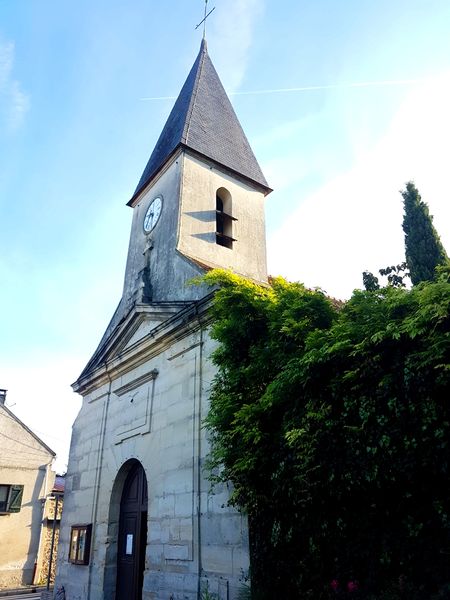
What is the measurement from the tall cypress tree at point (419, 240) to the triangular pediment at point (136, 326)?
596 cm

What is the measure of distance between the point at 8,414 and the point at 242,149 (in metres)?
16.0

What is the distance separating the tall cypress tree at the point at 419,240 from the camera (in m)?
11.1

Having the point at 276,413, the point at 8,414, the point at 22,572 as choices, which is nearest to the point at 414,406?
the point at 276,413

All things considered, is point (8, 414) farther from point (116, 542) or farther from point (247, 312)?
point (247, 312)

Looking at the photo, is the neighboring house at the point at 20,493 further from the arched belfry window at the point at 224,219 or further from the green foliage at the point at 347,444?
the green foliage at the point at 347,444

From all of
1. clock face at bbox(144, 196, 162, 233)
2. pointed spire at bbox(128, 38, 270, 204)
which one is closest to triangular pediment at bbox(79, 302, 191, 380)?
clock face at bbox(144, 196, 162, 233)

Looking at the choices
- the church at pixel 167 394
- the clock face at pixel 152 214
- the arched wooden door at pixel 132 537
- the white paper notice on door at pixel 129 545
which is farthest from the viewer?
the clock face at pixel 152 214

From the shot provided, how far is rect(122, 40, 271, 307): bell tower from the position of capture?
1098cm

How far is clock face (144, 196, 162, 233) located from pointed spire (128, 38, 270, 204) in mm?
908

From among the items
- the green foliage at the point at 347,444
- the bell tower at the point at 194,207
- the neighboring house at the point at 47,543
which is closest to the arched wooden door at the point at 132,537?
the green foliage at the point at 347,444

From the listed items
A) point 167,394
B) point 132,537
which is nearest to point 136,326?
point 167,394

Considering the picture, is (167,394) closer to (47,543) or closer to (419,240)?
(419,240)

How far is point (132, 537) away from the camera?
9039 millimetres

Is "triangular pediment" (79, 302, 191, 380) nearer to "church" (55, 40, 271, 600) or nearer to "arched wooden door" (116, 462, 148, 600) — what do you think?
"church" (55, 40, 271, 600)
